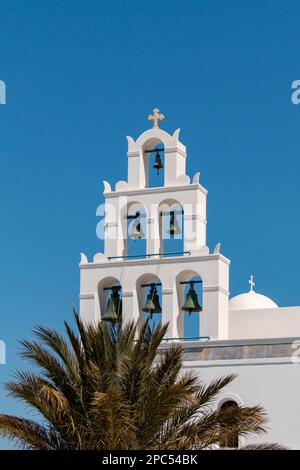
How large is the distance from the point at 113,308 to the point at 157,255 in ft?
4.91

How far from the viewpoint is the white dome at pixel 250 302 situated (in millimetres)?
28203

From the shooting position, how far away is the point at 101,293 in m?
27.3

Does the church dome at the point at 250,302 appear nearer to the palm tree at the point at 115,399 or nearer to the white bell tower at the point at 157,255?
the white bell tower at the point at 157,255

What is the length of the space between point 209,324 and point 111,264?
256 cm

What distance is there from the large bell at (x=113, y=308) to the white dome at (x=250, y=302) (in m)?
2.70

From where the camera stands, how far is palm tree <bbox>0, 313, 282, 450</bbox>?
63.1 feet

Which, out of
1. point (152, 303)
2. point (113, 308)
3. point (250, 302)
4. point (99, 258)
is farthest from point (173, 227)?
point (250, 302)

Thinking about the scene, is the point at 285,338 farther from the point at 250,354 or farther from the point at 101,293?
the point at 101,293

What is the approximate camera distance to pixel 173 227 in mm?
26828

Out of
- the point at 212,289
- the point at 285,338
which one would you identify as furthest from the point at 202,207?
the point at 285,338

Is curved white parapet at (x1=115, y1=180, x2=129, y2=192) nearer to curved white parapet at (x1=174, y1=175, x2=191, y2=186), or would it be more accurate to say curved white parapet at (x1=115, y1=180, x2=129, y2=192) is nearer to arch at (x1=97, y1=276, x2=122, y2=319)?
curved white parapet at (x1=174, y1=175, x2=191, y2=186)

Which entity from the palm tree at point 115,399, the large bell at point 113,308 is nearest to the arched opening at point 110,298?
the large bell at point 113,308

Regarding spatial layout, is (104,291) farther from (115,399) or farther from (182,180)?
(115,399)
